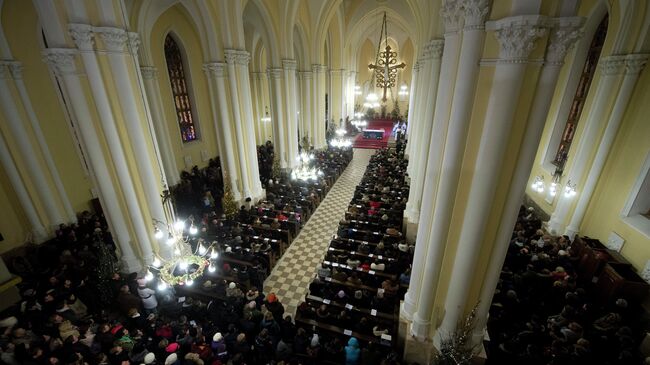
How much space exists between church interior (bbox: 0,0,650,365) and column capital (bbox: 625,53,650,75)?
2.1 inches

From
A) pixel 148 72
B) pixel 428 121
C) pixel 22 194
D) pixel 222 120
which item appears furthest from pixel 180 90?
pixel 428 121

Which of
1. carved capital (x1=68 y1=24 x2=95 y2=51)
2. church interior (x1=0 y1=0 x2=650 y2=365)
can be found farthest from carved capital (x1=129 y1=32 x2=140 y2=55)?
carved capital (x1=68 y1=24 x2=95 y2=51)

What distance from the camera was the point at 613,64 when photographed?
8.25m

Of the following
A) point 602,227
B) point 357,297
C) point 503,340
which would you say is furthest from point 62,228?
point 602,227

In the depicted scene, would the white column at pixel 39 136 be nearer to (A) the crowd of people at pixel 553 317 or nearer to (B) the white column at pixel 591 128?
(A) the crowd of people at pixel 553 317

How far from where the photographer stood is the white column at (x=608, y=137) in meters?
7.88

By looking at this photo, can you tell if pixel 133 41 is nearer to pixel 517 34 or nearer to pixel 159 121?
pixel 517 34

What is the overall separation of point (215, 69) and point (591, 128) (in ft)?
41.8

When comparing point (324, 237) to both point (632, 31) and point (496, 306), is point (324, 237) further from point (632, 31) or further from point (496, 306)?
point (632, 31)

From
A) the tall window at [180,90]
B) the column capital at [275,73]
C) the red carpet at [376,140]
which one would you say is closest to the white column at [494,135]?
the column capital at [275,73]

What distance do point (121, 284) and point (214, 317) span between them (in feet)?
8.67

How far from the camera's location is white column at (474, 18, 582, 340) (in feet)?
11.5

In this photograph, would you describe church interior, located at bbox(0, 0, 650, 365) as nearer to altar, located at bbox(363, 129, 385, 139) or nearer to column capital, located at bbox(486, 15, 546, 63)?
column capital, located at bbox(486, 15, 546, 63)

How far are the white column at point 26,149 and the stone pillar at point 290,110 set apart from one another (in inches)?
388
